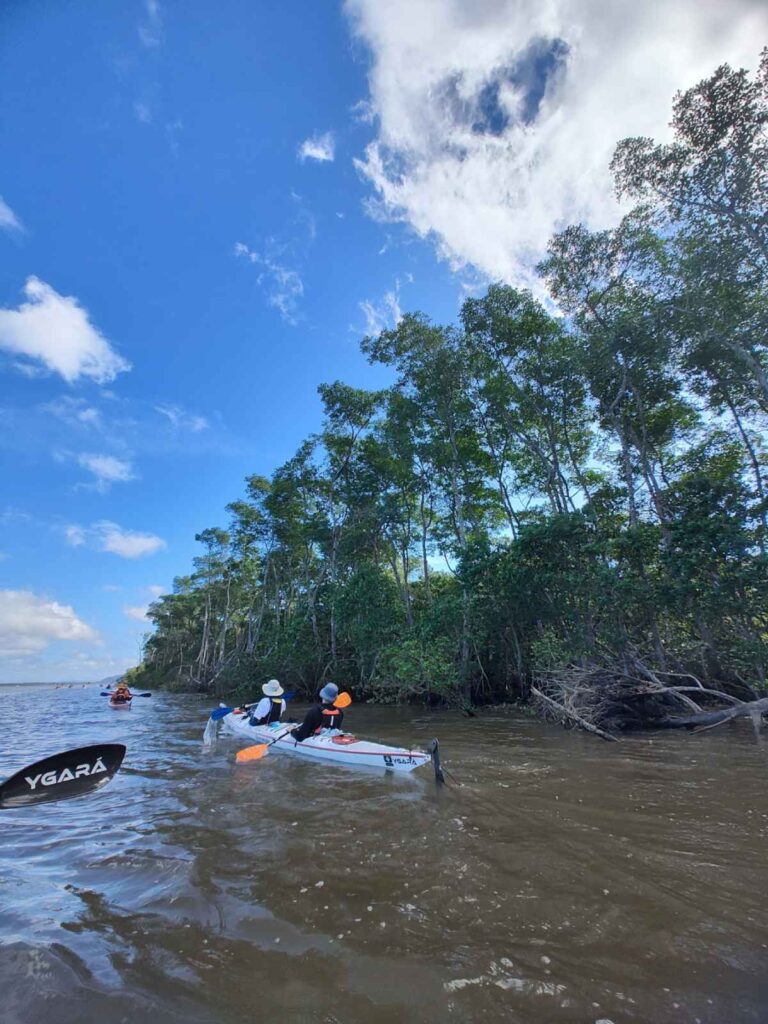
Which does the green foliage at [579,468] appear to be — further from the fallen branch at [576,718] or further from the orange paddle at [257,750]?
the orange paddle at [257,750]

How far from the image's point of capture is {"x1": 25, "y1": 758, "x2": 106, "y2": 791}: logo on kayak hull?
609cm

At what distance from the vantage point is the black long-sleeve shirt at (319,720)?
870cm

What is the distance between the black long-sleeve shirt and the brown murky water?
1682 millimetres

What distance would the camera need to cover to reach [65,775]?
6.46m

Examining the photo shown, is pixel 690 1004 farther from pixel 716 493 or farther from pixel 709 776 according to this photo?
pixel 716 493

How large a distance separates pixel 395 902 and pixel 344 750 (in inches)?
190

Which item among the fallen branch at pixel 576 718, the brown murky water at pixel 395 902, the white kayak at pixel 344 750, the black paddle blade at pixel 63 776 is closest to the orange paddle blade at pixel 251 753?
the white kayak at pixel 344 750

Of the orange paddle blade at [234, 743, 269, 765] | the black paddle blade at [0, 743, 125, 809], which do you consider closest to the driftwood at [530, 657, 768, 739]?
the orange paddle blade at [234, 743, 269, 765]

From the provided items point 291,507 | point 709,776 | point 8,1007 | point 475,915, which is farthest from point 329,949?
point 291,507

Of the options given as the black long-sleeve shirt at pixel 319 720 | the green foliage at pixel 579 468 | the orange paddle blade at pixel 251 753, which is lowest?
the orange paddle blade at pixel 251 753

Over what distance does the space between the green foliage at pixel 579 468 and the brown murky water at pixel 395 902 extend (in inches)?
254

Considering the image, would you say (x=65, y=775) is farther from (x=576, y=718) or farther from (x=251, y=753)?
(x=576, y=718)

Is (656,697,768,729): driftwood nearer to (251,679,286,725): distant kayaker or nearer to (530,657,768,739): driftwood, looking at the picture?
(530,657,768,739): driftwood

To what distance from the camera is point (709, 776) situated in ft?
22.3
